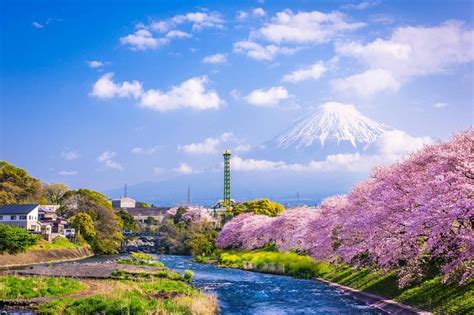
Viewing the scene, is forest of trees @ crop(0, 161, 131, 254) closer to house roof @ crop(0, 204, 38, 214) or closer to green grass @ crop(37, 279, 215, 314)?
house roof @ crop(0, 204, 38, 214)

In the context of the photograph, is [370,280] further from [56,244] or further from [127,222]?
[127,222]

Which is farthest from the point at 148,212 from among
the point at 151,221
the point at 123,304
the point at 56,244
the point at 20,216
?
the point at 123,304

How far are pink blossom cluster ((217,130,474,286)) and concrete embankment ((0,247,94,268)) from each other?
94.6ft

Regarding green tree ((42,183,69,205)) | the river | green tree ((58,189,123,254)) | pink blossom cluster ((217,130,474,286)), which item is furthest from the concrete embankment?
green tree ((42,183,69,205))

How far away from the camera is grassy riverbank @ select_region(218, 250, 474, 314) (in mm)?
23016

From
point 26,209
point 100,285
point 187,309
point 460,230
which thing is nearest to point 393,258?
point 460,230

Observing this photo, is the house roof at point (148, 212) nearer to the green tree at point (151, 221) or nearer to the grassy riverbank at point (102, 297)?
the green tree at point (151, 221)

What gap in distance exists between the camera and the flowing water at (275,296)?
27.0m

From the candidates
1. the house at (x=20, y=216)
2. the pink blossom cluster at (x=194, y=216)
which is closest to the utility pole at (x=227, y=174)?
the pink blossom cluster at (x=194, y=216)

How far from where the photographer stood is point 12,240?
52.2 meters

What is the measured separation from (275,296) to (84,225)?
44.8 metres

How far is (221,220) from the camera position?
8612 centimetres

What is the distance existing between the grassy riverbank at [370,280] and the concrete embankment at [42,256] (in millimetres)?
17945

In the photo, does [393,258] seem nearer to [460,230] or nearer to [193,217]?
[460,230]
